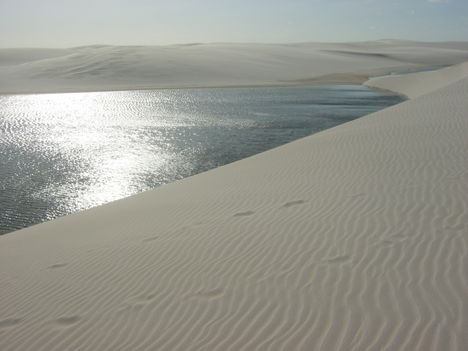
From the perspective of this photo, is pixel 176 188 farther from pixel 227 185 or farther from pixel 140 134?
pixel 140 134

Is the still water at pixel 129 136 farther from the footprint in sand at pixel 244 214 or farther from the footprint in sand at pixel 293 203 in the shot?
the footprint in sand at pixel 293 203

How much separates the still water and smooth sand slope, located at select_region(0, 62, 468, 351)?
2.19 metres

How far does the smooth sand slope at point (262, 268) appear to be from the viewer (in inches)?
143

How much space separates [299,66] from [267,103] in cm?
3042

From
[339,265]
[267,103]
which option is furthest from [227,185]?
[267,103]

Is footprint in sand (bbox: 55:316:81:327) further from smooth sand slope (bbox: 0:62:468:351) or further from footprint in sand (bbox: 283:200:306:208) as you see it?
footprint in sand (bbox: 283:200:306:208)

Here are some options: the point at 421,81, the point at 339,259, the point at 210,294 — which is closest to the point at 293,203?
the point at 339,259

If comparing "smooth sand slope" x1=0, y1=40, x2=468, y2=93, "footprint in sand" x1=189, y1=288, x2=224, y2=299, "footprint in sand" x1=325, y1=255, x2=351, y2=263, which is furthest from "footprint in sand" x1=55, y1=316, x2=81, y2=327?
"smooth sand slope" x1=0, y1=40, x2=468, y2=93

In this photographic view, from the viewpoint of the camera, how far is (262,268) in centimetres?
469

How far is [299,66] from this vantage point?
5534cm

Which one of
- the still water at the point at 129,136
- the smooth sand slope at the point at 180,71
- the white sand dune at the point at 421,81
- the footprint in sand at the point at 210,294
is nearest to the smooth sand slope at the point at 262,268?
the footprint in sand at the point at 210,294

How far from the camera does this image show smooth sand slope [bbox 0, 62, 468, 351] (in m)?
3.63

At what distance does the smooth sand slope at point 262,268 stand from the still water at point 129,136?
2185 millimetres

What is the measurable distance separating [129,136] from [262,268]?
13.6 metres
